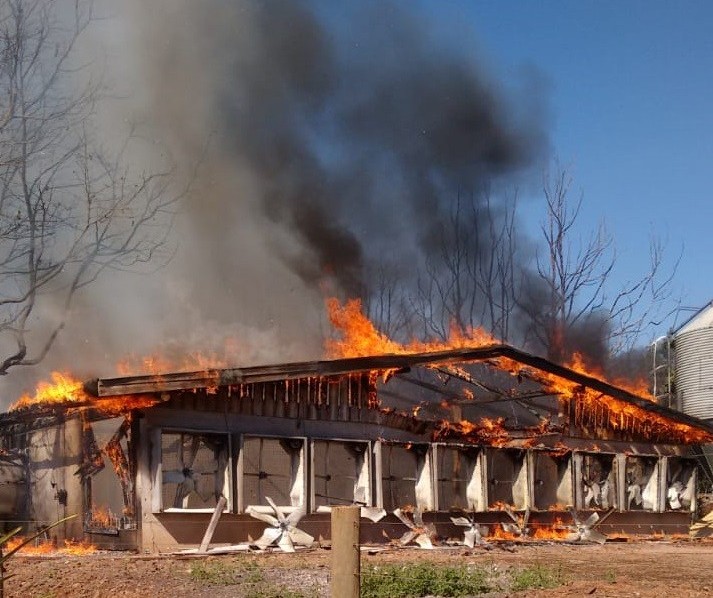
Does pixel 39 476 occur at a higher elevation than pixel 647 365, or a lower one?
lower

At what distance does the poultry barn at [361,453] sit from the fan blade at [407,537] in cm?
7

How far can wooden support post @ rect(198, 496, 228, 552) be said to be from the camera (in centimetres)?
1708

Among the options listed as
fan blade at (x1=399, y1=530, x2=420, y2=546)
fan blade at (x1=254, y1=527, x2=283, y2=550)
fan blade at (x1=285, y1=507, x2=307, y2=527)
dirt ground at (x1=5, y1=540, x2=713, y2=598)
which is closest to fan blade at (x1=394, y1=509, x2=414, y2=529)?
fan blade at (x1=399, y1=530, x2=420, y2=546)

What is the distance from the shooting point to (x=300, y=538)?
18.3 metres

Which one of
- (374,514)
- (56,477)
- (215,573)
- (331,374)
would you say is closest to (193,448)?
(331,374)

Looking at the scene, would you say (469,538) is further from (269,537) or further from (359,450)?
(269,537)

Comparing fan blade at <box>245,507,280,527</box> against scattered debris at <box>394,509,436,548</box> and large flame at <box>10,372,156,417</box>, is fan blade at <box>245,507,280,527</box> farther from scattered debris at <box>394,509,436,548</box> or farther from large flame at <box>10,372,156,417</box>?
scattered debris at <box>394,509,436,548</box>

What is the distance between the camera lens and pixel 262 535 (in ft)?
60.4

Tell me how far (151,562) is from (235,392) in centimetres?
449

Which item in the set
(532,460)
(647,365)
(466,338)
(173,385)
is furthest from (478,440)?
(647,365)

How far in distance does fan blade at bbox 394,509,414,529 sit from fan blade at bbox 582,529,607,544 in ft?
17.4

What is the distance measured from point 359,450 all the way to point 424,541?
7.90ft

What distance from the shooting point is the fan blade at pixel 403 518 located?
20.5 metres

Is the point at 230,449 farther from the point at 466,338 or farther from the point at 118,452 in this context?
the point at 466,338
